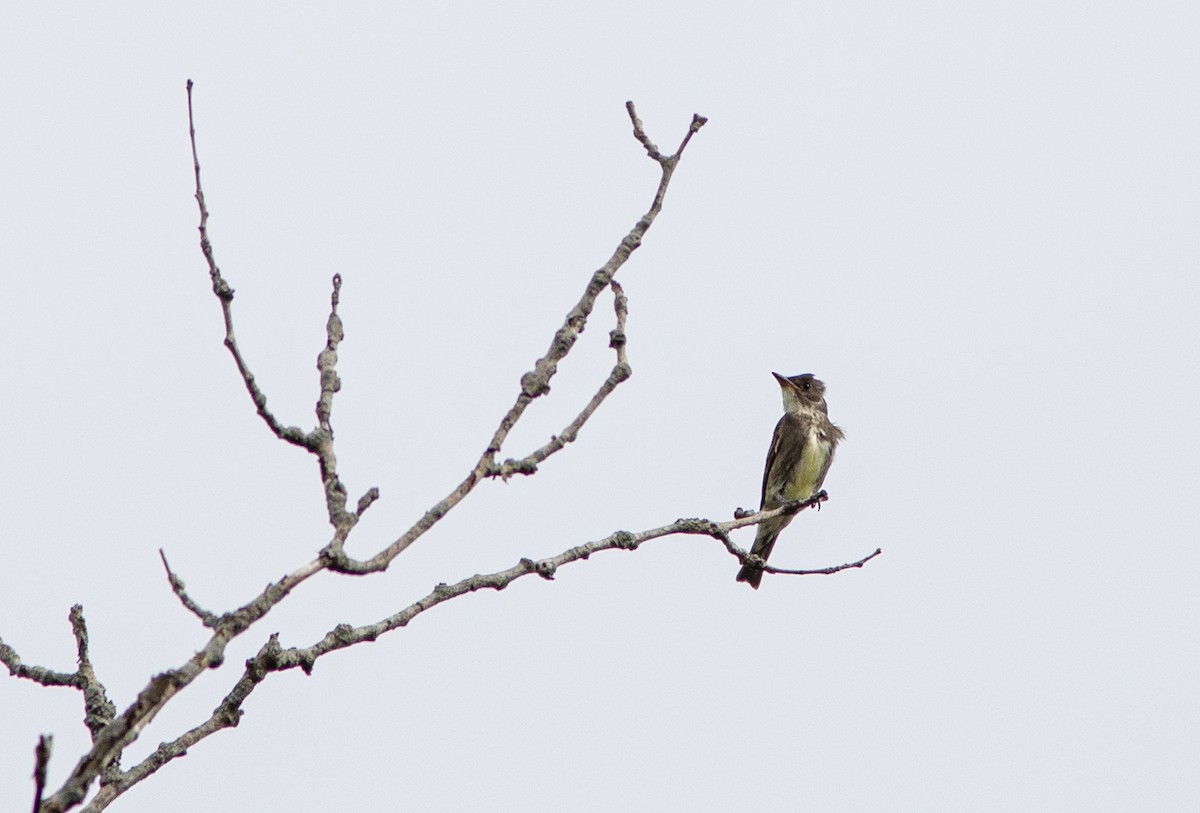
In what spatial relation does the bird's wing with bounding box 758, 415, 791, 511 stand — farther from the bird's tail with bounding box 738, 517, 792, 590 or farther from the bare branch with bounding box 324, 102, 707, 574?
the bare branch with bounding box 324, 102, 707, 574

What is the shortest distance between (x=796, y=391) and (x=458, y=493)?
11933 mm

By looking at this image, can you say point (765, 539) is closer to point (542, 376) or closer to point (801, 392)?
point (801, 392)

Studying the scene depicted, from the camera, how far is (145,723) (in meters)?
2.80

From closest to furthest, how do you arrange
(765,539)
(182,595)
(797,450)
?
(182,595) < (797,450) < (765,539)

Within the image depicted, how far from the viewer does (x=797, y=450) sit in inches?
578

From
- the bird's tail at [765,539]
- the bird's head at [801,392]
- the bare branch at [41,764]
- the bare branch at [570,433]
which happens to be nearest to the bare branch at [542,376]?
the bare branch at [570,433]

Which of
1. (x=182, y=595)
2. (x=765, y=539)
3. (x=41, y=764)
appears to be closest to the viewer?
(x=41, y=764)

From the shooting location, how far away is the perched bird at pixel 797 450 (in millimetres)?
14680

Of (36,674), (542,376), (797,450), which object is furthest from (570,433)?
(797,450)

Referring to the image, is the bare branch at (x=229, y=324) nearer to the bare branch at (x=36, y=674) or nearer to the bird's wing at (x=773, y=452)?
the bare branch at (x=36, y=674)

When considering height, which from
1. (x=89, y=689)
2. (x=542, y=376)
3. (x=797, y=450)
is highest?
(x=797, y=450)

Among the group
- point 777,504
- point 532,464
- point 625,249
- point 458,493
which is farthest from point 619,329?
point 777,504

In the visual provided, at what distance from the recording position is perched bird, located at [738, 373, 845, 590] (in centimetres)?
1468

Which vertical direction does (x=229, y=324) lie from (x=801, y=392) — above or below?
below
